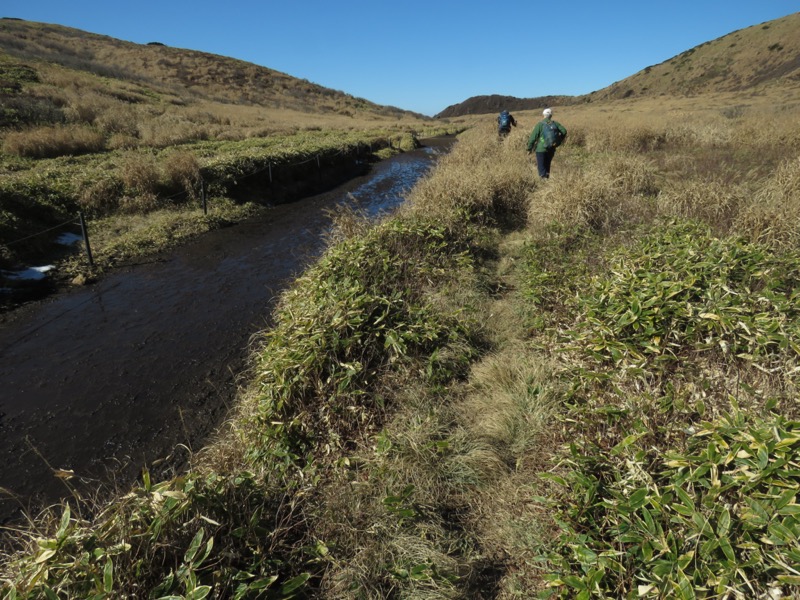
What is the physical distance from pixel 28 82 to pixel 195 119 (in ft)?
27.5

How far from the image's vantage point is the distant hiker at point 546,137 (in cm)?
928

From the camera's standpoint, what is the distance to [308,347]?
12.6ft

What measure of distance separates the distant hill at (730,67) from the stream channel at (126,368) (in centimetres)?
5921

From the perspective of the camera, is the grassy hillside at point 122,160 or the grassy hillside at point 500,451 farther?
the grassy hillside at point 122,160

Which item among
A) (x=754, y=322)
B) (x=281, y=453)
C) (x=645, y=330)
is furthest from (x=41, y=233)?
(x=754, y=322)

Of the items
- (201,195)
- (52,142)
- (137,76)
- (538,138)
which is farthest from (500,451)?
(137,76)

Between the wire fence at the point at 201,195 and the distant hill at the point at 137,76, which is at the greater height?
the distant hill at the point at 137,76

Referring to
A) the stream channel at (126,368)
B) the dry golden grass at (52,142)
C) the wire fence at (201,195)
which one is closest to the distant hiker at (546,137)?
the stream channel at (126,368)

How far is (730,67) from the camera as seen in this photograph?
59625mm

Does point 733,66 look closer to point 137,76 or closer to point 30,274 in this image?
point 137,76

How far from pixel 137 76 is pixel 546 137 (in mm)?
45241

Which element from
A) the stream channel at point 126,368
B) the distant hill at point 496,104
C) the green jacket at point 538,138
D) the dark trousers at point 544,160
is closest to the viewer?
the stream channel at point 126,368

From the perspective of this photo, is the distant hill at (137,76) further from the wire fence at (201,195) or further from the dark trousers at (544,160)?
the dark trousers at (544,160)

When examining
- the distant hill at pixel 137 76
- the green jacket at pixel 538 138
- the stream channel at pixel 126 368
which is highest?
the distant hill at pixel 137 76
